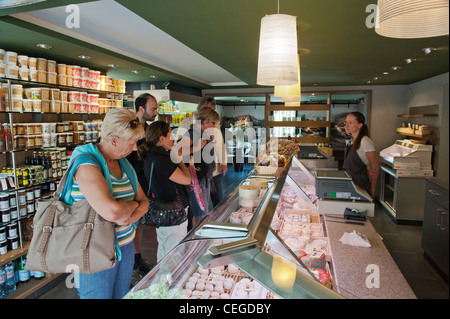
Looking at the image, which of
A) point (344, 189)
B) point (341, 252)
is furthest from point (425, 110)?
point (341, 252)

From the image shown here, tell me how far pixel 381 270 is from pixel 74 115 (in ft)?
15.8

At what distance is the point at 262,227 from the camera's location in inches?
59.3

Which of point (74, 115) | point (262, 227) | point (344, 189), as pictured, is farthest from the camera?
point (74, 115)

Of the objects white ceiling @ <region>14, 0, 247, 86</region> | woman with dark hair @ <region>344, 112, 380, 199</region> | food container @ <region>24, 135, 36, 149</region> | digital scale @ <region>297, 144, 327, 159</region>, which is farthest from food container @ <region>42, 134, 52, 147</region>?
digital scale @ <region>297, 144, 327, 159</region>

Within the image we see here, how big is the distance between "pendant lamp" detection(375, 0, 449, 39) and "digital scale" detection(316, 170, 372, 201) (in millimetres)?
1754

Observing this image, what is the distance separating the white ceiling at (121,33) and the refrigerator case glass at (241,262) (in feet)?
8.45

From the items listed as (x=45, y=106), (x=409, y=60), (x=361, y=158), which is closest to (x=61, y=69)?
(x=45, y=106)

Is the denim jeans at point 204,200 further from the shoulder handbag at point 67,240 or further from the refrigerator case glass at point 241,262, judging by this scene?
the shoulder handbag at point 67,240

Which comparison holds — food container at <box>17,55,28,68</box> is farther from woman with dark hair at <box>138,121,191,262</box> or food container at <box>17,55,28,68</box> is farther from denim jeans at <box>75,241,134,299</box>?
denim jeans at <box>75,241,134,299</box>

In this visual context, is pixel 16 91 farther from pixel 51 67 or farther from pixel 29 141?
pixel 51 67

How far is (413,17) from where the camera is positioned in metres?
1.50

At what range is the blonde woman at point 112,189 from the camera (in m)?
1.78

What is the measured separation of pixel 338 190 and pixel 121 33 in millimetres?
3478
